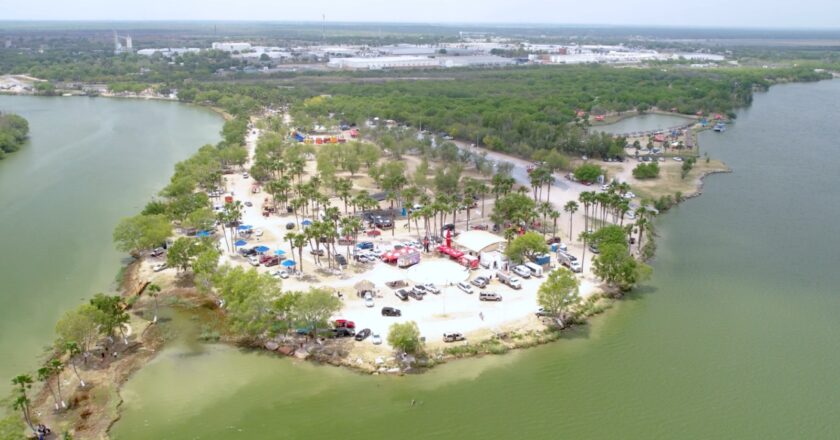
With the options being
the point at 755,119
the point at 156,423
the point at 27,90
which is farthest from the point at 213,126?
the point at 755,119

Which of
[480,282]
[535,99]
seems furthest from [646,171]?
[535,99]

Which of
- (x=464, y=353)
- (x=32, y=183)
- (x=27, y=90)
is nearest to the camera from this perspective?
(x=464, y=353)

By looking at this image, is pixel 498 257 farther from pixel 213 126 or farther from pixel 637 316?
pixel 213 126

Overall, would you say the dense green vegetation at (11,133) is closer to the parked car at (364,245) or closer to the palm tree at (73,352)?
the parked car at (364,245)

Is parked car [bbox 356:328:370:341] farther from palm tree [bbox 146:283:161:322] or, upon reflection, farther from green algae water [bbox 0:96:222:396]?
green algae water [bbox 0:96:222:396]

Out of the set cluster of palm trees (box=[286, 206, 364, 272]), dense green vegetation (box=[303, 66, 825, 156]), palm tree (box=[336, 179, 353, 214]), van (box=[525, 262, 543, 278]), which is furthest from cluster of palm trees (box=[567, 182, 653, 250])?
dense green vegetation (box=[303, 66, 825, 156])

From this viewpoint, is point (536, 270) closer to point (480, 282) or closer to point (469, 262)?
point (480, 282)
